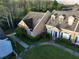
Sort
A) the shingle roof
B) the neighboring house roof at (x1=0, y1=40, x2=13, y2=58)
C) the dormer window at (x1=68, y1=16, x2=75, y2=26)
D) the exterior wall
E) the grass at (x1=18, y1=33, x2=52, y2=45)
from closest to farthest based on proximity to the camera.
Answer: the neighboring house roof at (x1=0, y1=40, x2=13, y2=58)
the dormer window at (x1=68, y1=16, x2=75, y2=26)
the grass at (x1=18, y1=33, x2=52, y2=45)
the exterior wall
the shingle roof

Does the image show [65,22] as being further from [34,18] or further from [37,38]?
[34,18]

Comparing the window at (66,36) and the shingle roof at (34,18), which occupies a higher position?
the shingle roof at (34,18)

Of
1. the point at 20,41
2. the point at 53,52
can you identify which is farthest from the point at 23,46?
the point at 53,52

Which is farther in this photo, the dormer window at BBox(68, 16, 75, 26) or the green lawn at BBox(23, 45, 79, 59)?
the dormer window at BBox(68, 16, 75, 26)

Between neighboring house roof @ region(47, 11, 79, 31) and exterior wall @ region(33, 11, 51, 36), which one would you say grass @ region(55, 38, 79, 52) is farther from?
exterior wall @ region(33, 11, 51, 36)

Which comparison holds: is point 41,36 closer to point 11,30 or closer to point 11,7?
point 11,30

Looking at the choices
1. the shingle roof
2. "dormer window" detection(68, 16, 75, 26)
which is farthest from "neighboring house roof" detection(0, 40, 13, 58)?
"dormer window" detection(68, 16, 75, 26)

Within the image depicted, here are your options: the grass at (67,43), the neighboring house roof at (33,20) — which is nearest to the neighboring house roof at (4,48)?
the neighboring house roof at (33,20)

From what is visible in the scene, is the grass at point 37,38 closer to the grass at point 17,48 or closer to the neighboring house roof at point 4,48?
the grass at point 17,48
